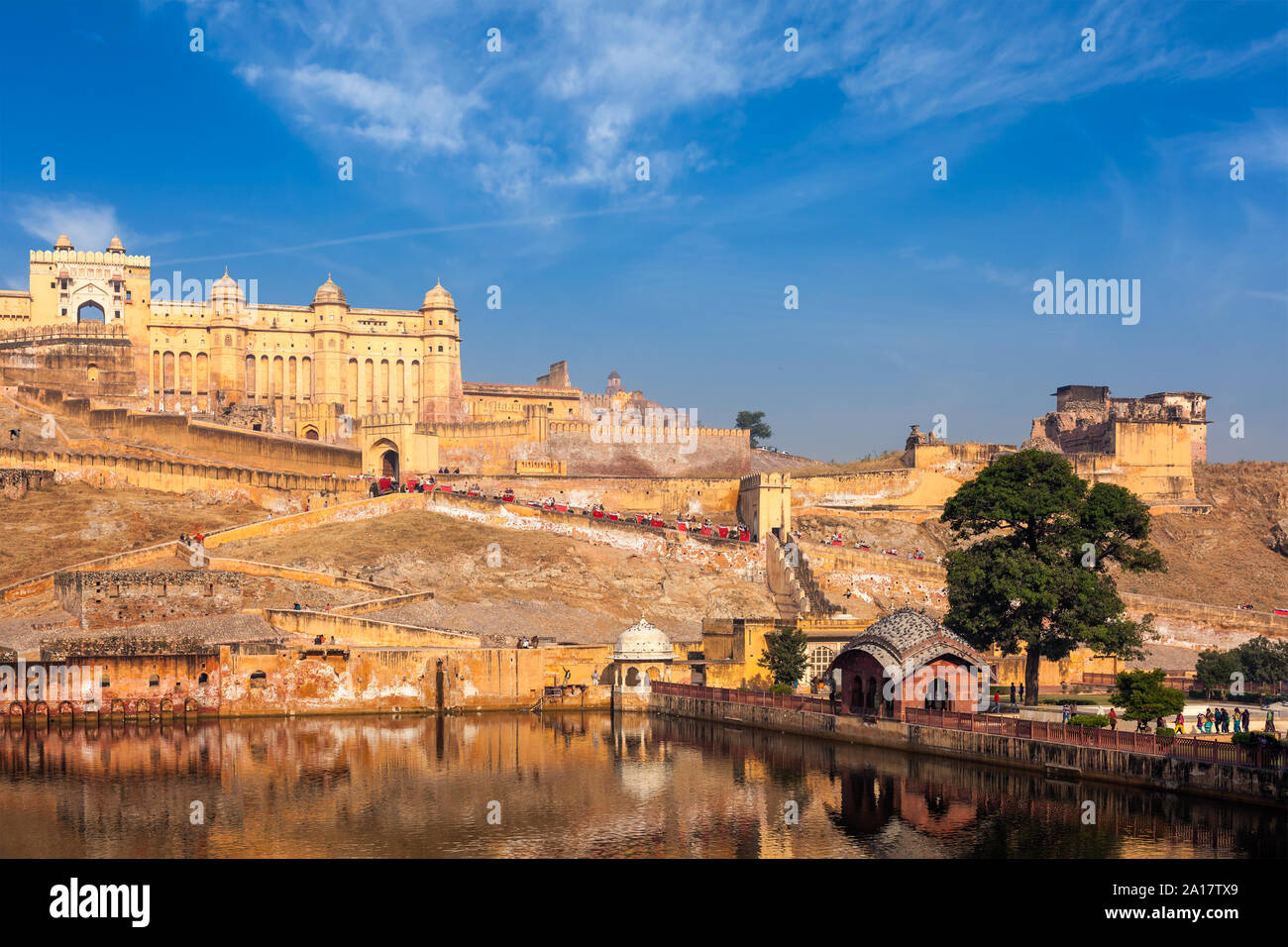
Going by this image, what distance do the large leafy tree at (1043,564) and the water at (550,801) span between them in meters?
6.19

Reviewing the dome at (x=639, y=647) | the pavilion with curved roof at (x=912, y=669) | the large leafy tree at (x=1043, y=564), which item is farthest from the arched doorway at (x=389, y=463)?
the pavilion with curved roof at (x=912, y=669)

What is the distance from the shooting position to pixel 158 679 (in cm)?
3284

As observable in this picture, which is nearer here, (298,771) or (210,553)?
(298,771)

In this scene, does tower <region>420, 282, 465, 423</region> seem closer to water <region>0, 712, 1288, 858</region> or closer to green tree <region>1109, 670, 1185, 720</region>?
water <region>0, 712, 1288, 858</region>

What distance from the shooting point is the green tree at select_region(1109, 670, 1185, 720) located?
84.5 ft

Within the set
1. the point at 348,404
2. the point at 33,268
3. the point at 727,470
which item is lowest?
the point at 727,470

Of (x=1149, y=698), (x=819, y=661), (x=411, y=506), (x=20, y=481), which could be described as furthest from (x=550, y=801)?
(x=20, y=481)

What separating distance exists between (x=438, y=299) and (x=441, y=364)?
486 centimetres

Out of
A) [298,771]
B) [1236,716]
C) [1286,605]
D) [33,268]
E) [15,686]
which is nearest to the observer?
[298,771]

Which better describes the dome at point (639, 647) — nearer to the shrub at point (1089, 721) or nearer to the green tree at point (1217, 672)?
the shrub at point (1089, 721)

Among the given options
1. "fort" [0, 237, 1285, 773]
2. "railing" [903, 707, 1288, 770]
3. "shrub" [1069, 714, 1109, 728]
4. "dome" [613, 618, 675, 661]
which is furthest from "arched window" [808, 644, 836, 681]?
"shrub" [1069, 714, 1109, 728]
